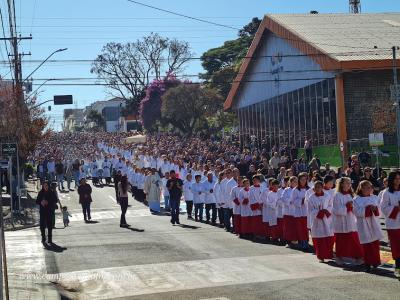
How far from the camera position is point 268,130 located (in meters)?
48.7

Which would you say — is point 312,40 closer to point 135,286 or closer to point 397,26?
point 397,26

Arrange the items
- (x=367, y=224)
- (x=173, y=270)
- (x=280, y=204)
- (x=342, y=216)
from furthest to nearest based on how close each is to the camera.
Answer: (x=280, y=204) < (x=173, y=270) < (x=342, y=216) < (x=367, y=224)

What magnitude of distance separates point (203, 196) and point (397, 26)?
24769mm

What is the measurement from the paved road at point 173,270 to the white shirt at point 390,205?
2.84ft

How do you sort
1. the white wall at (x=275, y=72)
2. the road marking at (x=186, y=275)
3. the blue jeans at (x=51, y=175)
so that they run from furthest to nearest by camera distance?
the blue jeans at (x=51, y=175) < the white wall at (x=275, y=72) < the road marking at (x=186, y=275)

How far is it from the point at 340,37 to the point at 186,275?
29.7 metres

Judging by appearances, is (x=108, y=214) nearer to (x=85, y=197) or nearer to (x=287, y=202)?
(x=85, y=197)

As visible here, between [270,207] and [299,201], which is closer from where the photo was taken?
[299,201]

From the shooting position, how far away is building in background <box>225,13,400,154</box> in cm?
3619

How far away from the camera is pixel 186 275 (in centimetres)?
1332

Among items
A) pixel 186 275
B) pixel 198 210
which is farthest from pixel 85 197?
pixel 186 275

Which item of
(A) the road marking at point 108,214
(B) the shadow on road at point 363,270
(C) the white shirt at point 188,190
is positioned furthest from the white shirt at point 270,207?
(A) the road marking at point 108,214

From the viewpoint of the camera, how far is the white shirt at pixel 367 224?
13.1 m

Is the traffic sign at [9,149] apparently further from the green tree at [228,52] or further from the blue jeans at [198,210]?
the green tree at [228,52]
